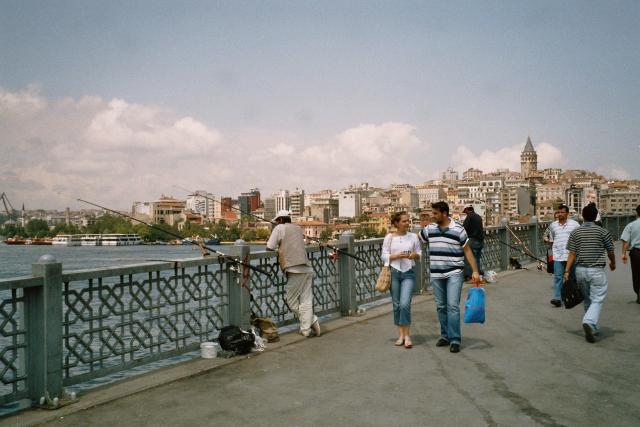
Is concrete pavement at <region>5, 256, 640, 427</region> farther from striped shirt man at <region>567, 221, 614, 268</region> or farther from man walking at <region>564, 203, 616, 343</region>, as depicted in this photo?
striped shirt man at <region>567, 221, 614, 268</region>

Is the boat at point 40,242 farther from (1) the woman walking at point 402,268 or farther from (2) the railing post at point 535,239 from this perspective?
(1) the woman walking at point 402,268

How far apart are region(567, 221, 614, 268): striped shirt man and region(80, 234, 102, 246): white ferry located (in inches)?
4173

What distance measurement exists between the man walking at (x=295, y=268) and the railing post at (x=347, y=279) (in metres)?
1.48

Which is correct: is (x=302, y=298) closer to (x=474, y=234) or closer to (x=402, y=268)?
(x=402, y=268)

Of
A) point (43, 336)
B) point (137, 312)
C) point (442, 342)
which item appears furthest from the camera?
point (442, 342)

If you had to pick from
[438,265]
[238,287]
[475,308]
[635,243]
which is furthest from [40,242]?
[475,308]

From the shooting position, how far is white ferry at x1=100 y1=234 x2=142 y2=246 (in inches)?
4166

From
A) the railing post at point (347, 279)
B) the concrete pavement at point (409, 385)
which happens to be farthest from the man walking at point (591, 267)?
the railing post at point (347, 279)

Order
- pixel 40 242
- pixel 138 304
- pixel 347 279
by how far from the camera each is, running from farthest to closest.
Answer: pixel 40 242
pixel 347 279
pixel 138 304

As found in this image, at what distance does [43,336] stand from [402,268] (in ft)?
13.1

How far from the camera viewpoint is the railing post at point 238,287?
7.29 metres

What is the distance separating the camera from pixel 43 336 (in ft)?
16.7

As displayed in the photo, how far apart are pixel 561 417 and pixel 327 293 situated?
4.82 metres

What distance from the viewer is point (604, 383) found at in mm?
5672
